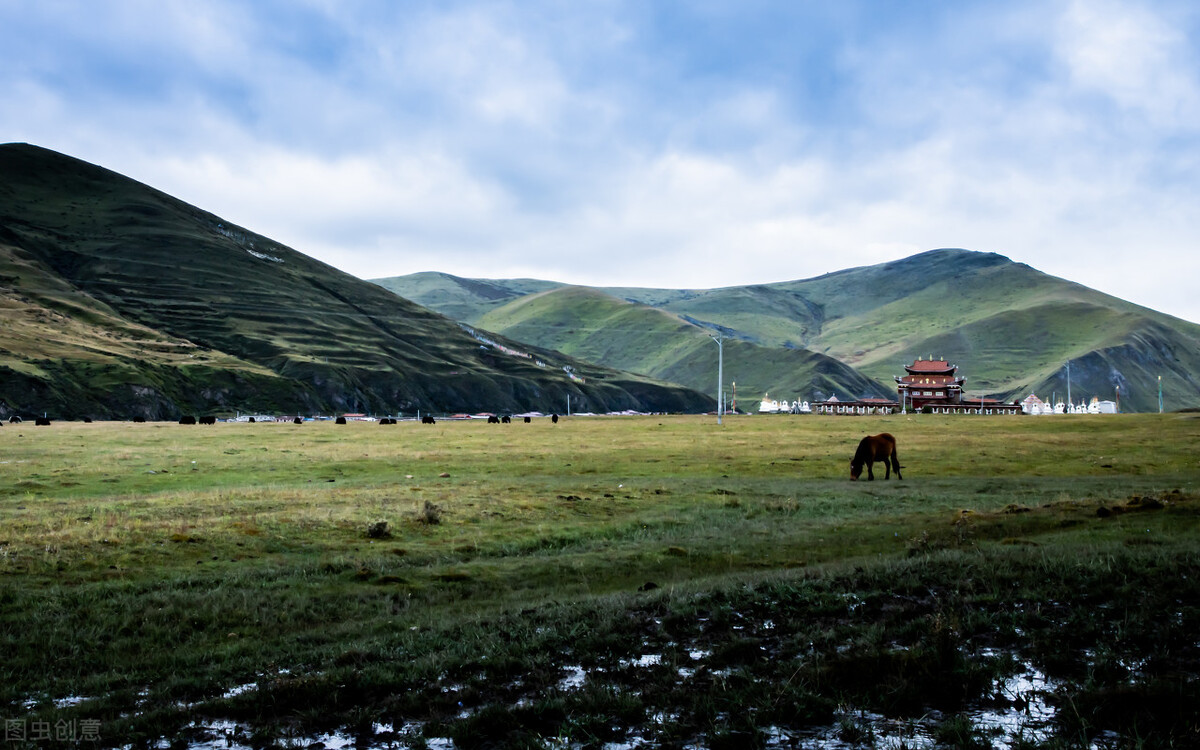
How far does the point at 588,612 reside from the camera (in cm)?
1455

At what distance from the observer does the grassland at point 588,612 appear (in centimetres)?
963

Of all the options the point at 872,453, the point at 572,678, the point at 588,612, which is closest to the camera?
the point at 572,678

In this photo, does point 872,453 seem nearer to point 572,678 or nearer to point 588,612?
point 588,612

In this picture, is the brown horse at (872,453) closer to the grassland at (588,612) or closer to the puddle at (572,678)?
the grassland at (588,612)

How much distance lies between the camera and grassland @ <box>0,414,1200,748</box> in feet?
31.6

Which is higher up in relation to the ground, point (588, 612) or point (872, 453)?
point (872, 453)

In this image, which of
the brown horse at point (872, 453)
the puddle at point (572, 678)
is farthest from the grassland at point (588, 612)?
the brown horse at point (872, 453)

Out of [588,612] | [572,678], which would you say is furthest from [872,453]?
[572,678]

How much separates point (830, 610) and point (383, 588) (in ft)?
32.8

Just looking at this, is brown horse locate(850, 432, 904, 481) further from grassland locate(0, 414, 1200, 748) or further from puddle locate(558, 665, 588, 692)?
puddle locate(558, 665, 588, 692)

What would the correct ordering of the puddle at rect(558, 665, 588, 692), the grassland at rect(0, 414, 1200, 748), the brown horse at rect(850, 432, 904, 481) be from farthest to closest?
the brown horse at rect(850, 432, 904, 481) < the puddle at rect(558, 665, 588, 692) < the grassland at rect(0, 414, 1200, 748)

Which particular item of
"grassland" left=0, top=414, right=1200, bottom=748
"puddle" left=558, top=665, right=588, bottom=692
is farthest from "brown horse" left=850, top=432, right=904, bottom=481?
"puddle" left=558, top=665, right=588, bottom=692

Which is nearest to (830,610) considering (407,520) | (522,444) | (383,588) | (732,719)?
(732,719)

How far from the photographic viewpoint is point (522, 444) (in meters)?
66.7
